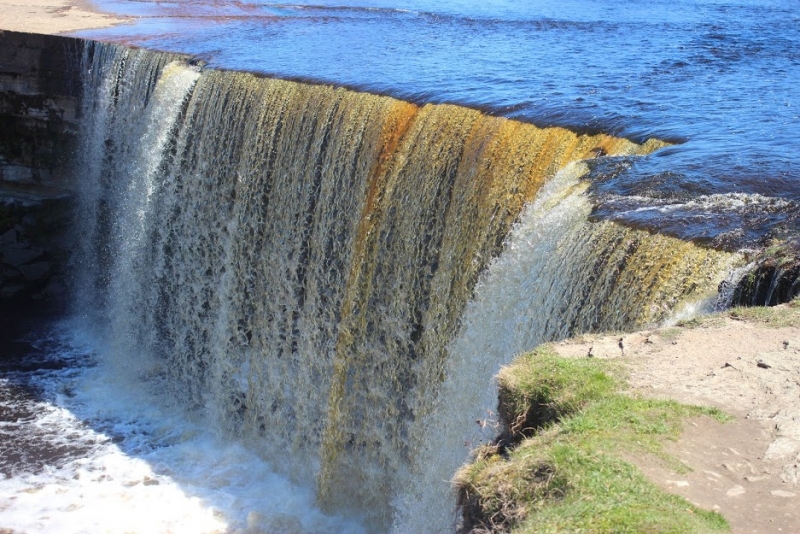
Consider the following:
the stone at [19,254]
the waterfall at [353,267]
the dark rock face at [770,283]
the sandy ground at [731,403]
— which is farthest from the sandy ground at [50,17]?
the sandy ground at [731,403]

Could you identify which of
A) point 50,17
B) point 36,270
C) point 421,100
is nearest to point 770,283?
point 421,100

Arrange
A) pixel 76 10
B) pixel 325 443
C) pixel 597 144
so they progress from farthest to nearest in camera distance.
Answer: pixel 76 10
pixel 325 443
pixel 597 144

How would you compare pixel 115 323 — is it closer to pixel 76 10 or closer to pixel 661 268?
pixel 76 10

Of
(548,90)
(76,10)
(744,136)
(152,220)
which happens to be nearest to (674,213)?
(744,136)

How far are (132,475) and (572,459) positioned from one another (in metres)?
7.63

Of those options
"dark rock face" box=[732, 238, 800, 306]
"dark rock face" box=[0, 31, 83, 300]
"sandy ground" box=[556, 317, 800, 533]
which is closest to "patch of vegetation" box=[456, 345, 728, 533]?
"sandy ground" box=[556, 317, 800, 533]

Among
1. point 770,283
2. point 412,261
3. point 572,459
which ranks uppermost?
point 770,283

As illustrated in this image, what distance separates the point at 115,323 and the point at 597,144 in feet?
27.3

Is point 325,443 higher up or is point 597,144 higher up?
point 597,144

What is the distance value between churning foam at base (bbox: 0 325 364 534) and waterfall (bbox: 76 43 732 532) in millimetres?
364

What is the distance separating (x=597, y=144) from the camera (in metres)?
9.22

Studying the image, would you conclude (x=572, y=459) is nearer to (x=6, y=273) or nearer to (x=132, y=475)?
(x=132, y=475)

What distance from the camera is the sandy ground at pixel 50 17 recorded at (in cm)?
1596

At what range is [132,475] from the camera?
1074 centimetres
